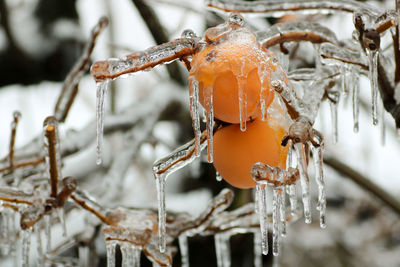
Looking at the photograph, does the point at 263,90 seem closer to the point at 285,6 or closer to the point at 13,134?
the point at 285,6

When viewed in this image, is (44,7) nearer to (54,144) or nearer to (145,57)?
(54,144)

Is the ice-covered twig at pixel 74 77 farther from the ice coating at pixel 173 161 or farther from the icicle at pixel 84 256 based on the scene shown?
the ice coating at pixel 173 161

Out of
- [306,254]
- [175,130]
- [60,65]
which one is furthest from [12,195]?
[306,254]

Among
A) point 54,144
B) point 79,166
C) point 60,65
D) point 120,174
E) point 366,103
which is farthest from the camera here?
point 366,103

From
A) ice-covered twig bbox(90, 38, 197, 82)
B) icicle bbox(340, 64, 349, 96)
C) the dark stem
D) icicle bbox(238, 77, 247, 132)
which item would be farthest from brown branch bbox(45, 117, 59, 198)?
icicle bbox(340, 64, 349, 96)

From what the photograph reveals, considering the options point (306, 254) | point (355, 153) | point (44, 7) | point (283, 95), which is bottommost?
point (306, 254)

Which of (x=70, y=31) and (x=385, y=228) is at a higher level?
(x=70, y=31)

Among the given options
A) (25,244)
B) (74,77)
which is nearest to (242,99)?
(25,244)

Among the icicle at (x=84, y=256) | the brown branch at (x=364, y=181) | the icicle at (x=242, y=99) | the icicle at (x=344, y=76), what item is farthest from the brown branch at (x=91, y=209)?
the brown branch at (x=364, y=181)
